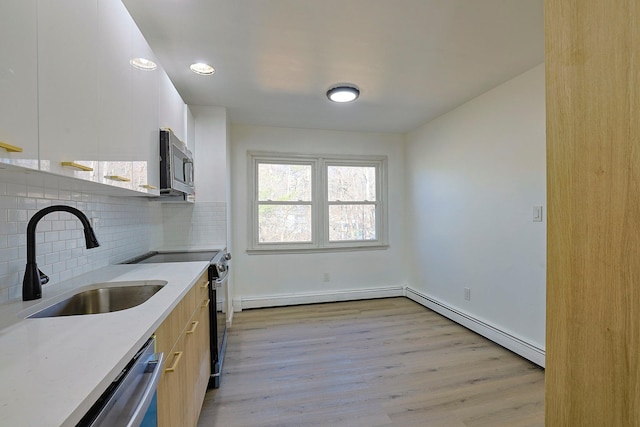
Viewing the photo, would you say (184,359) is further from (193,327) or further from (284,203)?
(284,203)

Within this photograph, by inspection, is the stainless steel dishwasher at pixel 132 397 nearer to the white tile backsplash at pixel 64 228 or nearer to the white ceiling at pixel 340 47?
the white tile backsplash at pixel 64 228

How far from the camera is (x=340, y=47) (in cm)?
197

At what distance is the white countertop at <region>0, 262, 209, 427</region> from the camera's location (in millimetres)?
526

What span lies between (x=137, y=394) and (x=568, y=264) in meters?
1.13

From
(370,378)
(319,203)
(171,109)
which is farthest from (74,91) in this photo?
(319,203)

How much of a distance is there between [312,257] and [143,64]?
2832 mm

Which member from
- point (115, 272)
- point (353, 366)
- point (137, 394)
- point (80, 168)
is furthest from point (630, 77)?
point (353, 366)

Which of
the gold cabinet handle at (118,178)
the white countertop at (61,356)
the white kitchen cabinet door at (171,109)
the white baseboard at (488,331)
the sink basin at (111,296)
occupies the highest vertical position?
the white kitchen cabinet door at (171,109)

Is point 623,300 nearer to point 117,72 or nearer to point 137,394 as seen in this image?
point 137,394

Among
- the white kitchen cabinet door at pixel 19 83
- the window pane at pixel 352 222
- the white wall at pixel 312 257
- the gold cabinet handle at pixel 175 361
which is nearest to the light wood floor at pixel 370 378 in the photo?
the white wall at pixel 312 257

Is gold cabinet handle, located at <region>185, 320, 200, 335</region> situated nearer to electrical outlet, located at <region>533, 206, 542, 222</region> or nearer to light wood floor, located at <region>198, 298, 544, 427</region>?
light wood floor, located at <region>198, 298, 544, 427</region>

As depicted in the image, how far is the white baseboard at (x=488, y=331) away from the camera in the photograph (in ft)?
7.54

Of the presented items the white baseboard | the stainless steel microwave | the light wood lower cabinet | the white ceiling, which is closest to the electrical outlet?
the white baseboard

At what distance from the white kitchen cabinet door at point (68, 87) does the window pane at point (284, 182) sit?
103 inches
